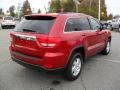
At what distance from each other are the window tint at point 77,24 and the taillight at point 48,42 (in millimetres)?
546

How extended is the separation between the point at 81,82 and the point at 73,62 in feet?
1.83

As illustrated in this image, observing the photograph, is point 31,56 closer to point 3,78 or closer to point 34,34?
point 34,34

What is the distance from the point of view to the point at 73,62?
5613mm

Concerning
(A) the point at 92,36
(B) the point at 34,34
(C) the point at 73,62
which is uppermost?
(B) the point at 34,34

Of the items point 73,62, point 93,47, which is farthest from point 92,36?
point 73,62

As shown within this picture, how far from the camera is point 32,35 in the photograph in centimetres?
511

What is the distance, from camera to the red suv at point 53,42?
4965mm

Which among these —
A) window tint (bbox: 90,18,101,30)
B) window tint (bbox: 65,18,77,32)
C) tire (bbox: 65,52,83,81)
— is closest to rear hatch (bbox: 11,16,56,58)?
window tint (bbox: 65,18,77,32)

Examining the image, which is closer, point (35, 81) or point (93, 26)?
point (35, 81)

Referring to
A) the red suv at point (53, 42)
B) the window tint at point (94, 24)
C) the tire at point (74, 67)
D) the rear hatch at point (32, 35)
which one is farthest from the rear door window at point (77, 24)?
the tire at point (74, 67)

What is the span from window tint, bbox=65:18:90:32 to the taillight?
546mm

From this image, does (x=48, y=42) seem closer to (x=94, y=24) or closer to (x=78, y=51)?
(x=78, y=51)

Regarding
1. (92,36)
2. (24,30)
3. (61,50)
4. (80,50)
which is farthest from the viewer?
(92,36)

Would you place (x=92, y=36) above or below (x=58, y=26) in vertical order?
below
